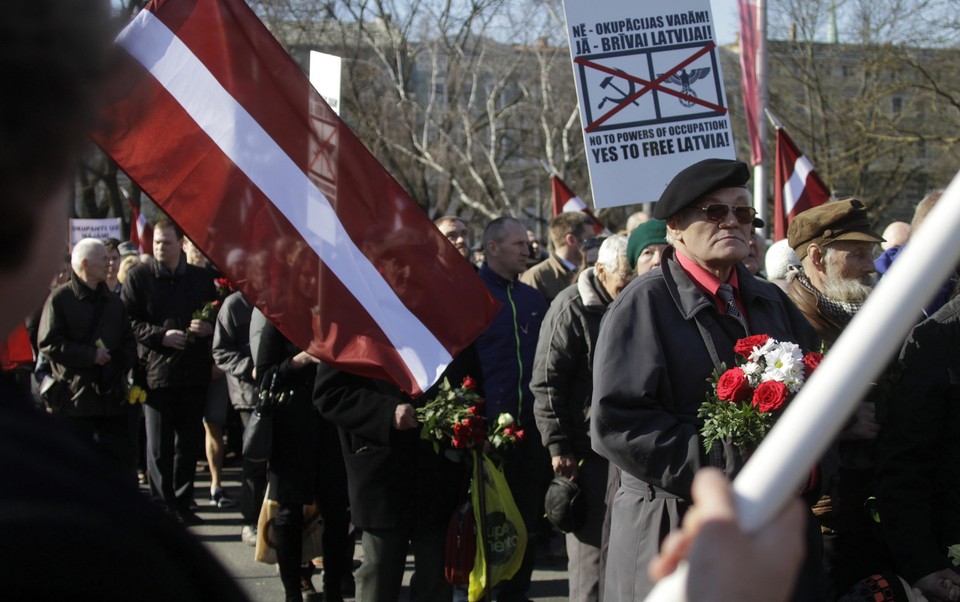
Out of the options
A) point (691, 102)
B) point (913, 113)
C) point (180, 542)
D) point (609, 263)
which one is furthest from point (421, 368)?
point (913, 113)

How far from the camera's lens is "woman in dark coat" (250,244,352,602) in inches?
239

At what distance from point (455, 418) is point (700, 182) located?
1831 mm

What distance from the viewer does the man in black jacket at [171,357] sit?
27.7ft

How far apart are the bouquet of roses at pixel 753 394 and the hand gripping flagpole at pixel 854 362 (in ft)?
8.00

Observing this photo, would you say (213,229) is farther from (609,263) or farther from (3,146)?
(3,146)

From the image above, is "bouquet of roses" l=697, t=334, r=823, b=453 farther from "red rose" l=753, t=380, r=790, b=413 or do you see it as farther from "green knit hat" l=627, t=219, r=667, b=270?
"green knit hat" l=627, t=219, r=667, b=270

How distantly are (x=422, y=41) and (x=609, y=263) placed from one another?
89.0 feet

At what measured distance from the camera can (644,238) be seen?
18.5 feet

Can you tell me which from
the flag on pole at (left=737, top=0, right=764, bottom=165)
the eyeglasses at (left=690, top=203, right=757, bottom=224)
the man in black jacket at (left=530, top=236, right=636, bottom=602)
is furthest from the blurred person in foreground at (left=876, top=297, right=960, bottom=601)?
the flag on pole at (left=737, top=0, right=764, bottom=165)

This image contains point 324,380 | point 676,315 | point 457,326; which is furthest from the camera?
point 324,380

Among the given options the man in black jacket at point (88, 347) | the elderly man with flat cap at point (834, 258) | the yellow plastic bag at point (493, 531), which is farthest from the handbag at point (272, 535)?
the elderly man with flat cap at point (834, 258)

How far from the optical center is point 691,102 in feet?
21.6

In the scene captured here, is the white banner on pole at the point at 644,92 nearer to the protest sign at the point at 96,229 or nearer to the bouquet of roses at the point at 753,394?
the bouquet of roses at the point at 753,394

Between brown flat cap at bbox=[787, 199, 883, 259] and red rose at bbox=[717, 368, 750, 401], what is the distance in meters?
1.66
